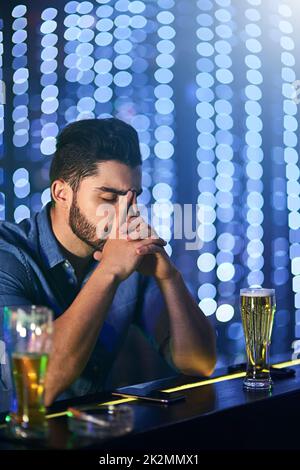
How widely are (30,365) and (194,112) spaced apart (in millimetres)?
1213

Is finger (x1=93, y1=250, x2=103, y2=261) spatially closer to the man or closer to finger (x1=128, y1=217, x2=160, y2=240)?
the man

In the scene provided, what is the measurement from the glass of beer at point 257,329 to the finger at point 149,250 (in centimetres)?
29

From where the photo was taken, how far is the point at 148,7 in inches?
91.0

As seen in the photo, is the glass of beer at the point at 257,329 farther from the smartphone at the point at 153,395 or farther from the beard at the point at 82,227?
the beard at the point at 82,227

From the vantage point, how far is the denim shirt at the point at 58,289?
1.94 meters

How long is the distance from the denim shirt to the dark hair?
139 millimetres

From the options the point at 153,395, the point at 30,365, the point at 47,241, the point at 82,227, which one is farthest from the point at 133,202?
the point at 30,365

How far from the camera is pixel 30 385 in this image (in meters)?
1.53

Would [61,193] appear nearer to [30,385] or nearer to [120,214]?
[120,214]

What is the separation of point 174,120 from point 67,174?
18.8 inches

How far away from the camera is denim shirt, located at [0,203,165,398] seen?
194 centimetres

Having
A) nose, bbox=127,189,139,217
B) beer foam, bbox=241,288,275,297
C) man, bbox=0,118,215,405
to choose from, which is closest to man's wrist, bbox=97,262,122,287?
Answer: man, bbox=0,118,215,405

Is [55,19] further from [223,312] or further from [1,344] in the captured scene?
[223,312]
